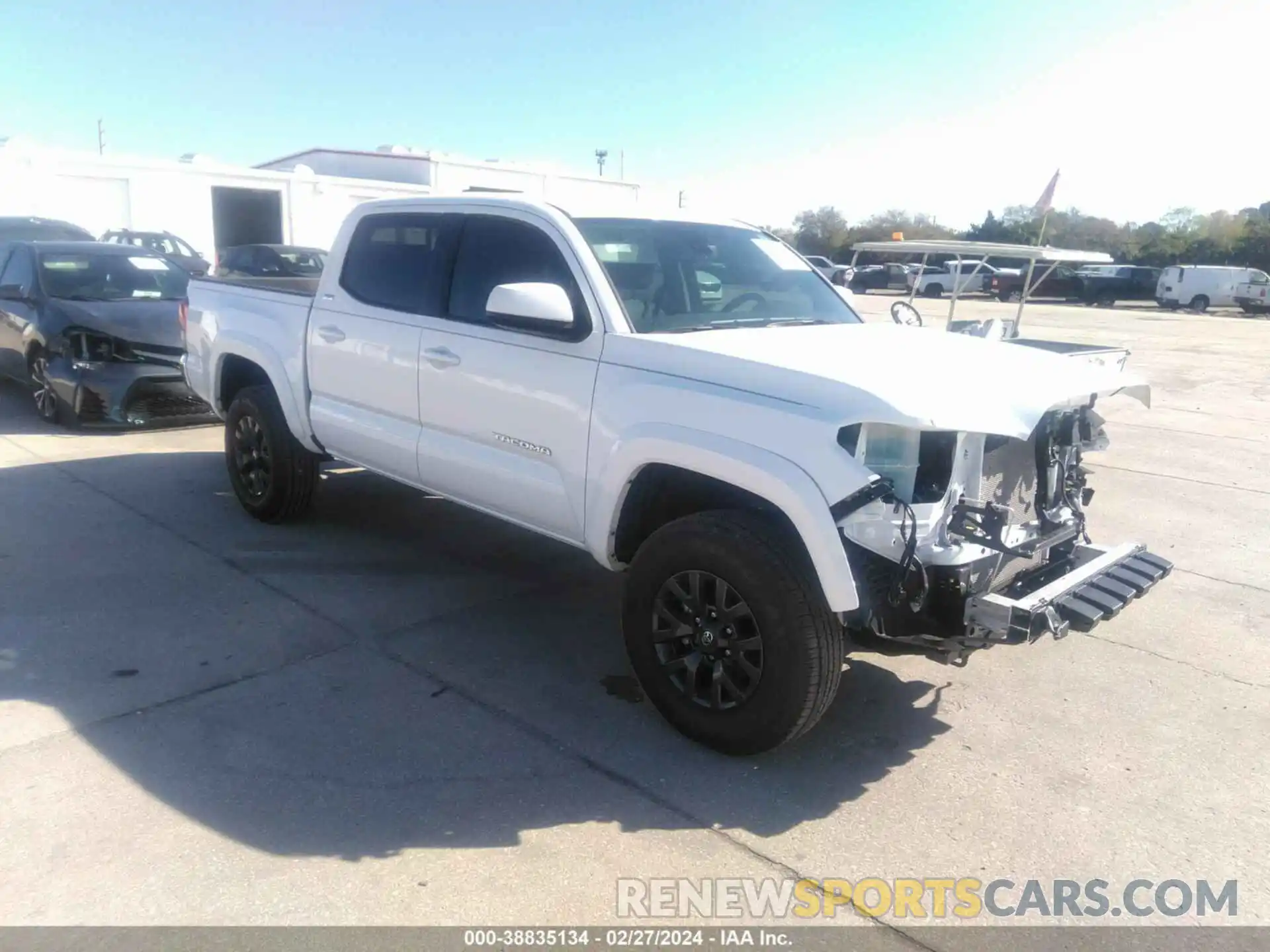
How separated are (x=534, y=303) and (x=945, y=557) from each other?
6.00 ft

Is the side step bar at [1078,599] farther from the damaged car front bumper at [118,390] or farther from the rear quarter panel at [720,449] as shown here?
the damaged car front bumper at [118,390]

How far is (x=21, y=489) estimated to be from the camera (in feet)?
22.6

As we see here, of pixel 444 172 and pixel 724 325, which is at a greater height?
pixel 444 172

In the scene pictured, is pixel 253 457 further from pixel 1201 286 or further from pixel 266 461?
pixel 1201 286

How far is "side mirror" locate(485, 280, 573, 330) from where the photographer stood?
3.93 m

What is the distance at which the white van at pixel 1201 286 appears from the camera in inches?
1508

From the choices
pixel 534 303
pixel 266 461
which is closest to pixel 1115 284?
pixel 266 461

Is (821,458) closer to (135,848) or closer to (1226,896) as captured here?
(1226,896)

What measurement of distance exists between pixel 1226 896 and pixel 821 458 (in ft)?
5.92

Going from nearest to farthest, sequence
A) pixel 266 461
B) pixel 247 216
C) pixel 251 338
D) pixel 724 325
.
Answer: pixel 724 325
pixel 251 338
pixel 266 461
pixel 247 216

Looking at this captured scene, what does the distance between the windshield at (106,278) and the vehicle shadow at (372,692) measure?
145 inches

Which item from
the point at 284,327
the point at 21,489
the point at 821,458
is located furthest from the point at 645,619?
the point at 21,489

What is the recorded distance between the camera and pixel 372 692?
4160 mm

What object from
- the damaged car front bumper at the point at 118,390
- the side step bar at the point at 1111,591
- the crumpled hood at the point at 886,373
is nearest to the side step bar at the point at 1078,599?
the side step bar at the point at 1111,591
